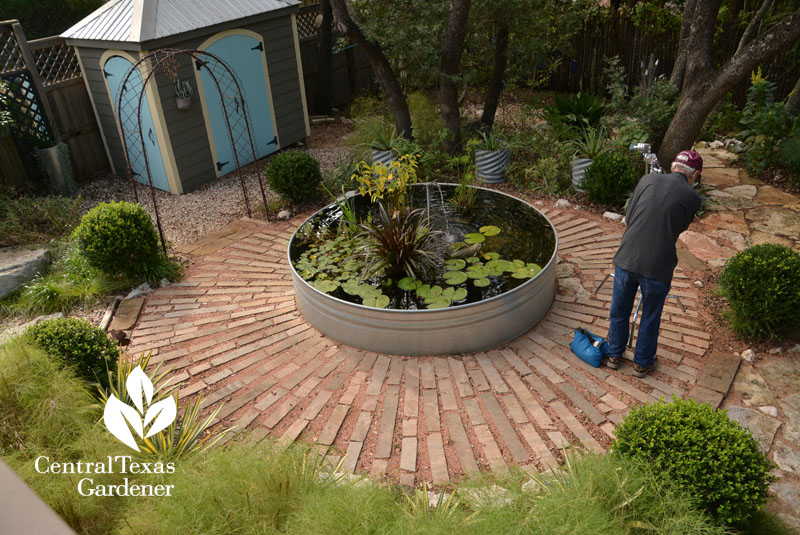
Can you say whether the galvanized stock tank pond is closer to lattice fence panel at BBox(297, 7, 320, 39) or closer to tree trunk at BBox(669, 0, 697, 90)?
tree trunk at BBox(669, 0, 697, 90)

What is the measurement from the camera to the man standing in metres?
3.41

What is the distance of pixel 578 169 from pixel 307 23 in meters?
5.43

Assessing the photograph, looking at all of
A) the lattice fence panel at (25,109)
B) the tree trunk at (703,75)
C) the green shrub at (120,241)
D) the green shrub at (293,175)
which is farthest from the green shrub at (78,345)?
the tree trunk at (703,75)

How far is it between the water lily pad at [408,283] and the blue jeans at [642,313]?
140 centimetres

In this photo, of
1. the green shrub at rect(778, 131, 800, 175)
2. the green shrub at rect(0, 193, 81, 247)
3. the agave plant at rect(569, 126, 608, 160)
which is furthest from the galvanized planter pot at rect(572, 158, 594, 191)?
the green shrub at rect(0, 193, 81, 247)

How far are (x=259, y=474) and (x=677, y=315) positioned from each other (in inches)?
129

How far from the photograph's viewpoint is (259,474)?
257 centimetres

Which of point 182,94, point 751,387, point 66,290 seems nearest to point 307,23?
point 182,94

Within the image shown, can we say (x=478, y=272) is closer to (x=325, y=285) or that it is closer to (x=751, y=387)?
(x=325, y=285)

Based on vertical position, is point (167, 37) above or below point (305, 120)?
above

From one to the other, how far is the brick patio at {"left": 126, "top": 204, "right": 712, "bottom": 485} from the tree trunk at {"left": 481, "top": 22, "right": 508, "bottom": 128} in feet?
12.1

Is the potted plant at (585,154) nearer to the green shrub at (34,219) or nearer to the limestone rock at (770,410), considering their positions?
the limestone rock at (770,410)

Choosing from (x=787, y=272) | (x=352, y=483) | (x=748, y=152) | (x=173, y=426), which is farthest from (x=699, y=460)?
(x=748, y=152)

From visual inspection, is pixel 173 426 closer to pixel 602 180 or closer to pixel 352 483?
pixel 352 483
